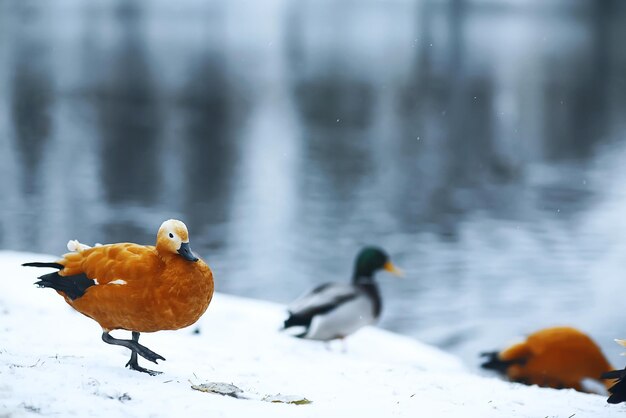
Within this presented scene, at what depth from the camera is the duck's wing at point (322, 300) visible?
8609mm

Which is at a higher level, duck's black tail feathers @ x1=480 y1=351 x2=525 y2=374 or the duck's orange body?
the duck's orange body

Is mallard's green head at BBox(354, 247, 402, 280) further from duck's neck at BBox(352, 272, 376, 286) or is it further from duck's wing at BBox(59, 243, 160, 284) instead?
duck's wing at BBox(59, 243, 160, 284)

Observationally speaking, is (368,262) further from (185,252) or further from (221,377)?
(185,252)

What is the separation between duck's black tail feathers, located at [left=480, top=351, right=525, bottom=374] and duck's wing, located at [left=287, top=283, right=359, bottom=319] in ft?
4.88

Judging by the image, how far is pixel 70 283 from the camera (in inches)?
201

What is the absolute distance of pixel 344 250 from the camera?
17.7 metres

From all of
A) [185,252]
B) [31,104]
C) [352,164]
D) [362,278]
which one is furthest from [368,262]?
[31,104]

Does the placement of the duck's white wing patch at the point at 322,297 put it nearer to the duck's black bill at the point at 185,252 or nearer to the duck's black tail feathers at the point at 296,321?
the duck's black tail feathers at the point at 296,321

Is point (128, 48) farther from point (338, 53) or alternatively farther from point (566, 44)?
point (566, 44)

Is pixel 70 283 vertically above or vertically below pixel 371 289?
above

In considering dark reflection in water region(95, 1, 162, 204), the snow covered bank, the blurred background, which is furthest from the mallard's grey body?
dark reflection in water region(95, 1, 162, 204)

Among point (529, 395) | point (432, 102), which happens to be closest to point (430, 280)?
point (529, 395)

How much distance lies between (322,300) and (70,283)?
4.17 m

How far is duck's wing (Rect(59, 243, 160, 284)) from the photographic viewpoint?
195 inches
